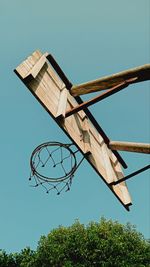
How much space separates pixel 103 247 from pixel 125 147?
438 inches

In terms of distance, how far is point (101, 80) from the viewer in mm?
4316

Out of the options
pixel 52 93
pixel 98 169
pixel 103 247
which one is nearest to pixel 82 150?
pixel 98 169

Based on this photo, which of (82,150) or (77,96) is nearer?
(82,150)

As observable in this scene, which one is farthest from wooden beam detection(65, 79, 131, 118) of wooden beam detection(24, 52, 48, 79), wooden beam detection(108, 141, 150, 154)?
wooden beam detection(108, 141, 150, 154)

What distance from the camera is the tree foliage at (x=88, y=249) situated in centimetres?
1520

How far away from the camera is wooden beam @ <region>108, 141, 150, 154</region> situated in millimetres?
4701

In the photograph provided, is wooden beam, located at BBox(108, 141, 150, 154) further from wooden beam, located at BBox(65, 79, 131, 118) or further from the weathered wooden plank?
A: the weathered wooden plank

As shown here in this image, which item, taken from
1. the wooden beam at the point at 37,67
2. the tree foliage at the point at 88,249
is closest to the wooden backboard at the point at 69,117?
the wooden beam at the point at 37,67

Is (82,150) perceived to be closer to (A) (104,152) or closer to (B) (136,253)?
(A) (104,152)

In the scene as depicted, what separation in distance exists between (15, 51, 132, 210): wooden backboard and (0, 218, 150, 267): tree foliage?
404 inches

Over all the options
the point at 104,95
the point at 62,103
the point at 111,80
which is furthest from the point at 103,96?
the point at 62,103

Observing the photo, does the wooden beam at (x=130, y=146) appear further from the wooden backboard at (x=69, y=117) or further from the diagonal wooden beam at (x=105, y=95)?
the diagonal wooden beam at (x=105, y=95)

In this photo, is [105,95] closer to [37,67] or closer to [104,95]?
[104,95]

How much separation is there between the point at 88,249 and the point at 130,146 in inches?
444
